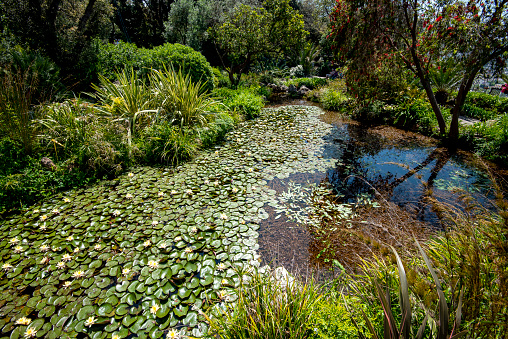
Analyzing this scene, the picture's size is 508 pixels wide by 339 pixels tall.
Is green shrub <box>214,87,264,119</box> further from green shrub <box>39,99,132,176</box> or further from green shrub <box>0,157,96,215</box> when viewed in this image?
green shrub <box>0,157,96,215</box>

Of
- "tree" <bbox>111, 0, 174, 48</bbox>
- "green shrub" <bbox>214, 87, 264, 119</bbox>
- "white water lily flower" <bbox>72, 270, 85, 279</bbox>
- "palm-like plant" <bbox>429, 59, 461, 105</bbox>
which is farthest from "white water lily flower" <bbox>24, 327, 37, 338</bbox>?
"tree" <bbox>111, 0, 174, 48</bbox>

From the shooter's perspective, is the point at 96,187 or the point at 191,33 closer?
the point at 96,187

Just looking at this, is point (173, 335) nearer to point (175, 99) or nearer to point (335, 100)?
point (175, 99)

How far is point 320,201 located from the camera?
3408mm

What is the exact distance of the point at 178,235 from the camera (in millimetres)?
2611

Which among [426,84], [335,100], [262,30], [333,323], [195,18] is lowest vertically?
[333,323]

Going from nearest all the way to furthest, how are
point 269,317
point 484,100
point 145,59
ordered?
point 269,317
point 145,59
point 484,100

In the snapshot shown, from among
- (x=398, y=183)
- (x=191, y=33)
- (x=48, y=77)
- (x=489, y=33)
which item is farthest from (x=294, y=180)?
(x=191, y=33)

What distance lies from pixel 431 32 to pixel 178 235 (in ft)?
21.0

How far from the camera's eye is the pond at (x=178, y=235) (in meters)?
1.79

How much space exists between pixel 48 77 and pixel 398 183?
8.21 meters

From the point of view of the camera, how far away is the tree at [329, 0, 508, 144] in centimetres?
361

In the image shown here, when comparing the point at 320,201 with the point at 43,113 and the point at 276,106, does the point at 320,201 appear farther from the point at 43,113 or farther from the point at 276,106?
the point at 276,106

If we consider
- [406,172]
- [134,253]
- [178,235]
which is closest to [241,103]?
[406,172]
